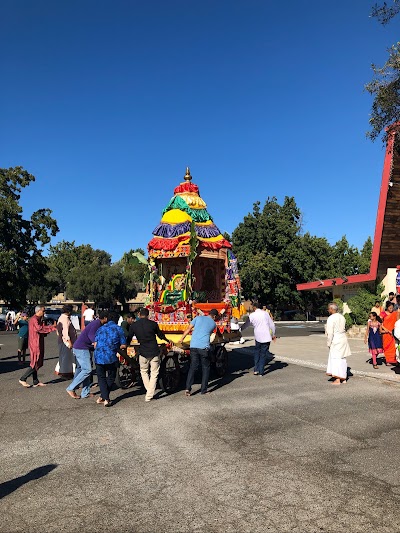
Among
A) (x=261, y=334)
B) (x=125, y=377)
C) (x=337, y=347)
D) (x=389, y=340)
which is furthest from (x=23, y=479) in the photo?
(x=389, y=340)

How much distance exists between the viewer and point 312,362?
38.6 ft

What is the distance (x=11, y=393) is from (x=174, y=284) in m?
4.61

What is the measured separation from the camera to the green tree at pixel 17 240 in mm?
31062

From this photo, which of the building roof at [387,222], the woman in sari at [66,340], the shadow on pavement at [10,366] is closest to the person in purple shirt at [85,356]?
the woman in sari at [66,340]

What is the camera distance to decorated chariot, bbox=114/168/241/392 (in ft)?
31.9

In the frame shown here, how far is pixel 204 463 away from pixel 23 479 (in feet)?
6.20

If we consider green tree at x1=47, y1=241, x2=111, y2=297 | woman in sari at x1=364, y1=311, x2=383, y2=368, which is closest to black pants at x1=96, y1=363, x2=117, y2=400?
woman in sari at x1=364, y1=311, x2=383, y2=368

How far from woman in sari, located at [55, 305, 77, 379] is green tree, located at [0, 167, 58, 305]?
22428 millimetres

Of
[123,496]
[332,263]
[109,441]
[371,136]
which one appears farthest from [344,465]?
[332,263]

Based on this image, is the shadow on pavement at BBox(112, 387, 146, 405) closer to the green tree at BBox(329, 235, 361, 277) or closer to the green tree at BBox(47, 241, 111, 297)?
the green tree at BBox(329, 235, 361, 277)

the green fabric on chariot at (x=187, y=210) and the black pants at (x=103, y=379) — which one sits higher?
the green fabric on chariot at (x=187, y=210)

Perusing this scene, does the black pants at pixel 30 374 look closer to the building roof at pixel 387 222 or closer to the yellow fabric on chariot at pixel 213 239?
the yellow fabric on chariot at pixel 213 239

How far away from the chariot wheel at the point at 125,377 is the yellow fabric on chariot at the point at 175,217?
4.19 m

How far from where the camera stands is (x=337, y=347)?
885 cm
